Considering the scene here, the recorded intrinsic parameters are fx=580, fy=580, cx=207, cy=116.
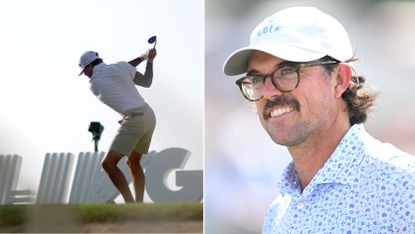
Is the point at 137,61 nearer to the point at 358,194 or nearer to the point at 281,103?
the point at 281,103

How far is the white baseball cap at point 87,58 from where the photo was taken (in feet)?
8.06

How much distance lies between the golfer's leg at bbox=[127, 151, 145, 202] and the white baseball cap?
1.39 feet

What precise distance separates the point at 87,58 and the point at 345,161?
5.79ft

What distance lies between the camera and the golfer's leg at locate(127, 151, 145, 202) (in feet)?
7.95

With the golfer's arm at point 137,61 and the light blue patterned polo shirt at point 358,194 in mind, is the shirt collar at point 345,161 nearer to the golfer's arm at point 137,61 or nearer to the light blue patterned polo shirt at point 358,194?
the light blue patterned polo shirt at point 358,194

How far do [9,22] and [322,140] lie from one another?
76.1 inches

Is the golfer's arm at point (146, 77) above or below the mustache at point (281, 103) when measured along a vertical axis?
above

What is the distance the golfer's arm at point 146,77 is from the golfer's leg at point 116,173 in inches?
12.5

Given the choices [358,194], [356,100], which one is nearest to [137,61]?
[356,100]

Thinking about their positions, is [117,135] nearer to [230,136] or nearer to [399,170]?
[230,136]

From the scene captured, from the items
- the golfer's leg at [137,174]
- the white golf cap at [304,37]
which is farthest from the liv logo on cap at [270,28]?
the golfer's leg at [137,174]

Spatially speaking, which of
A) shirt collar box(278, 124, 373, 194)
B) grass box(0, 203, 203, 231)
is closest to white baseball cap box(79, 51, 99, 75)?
grass box(0, 203, 203, 231)

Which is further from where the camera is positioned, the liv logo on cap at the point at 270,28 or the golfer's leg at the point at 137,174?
the golfer's leg at the point at 137,174

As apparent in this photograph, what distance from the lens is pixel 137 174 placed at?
2.44 meters
